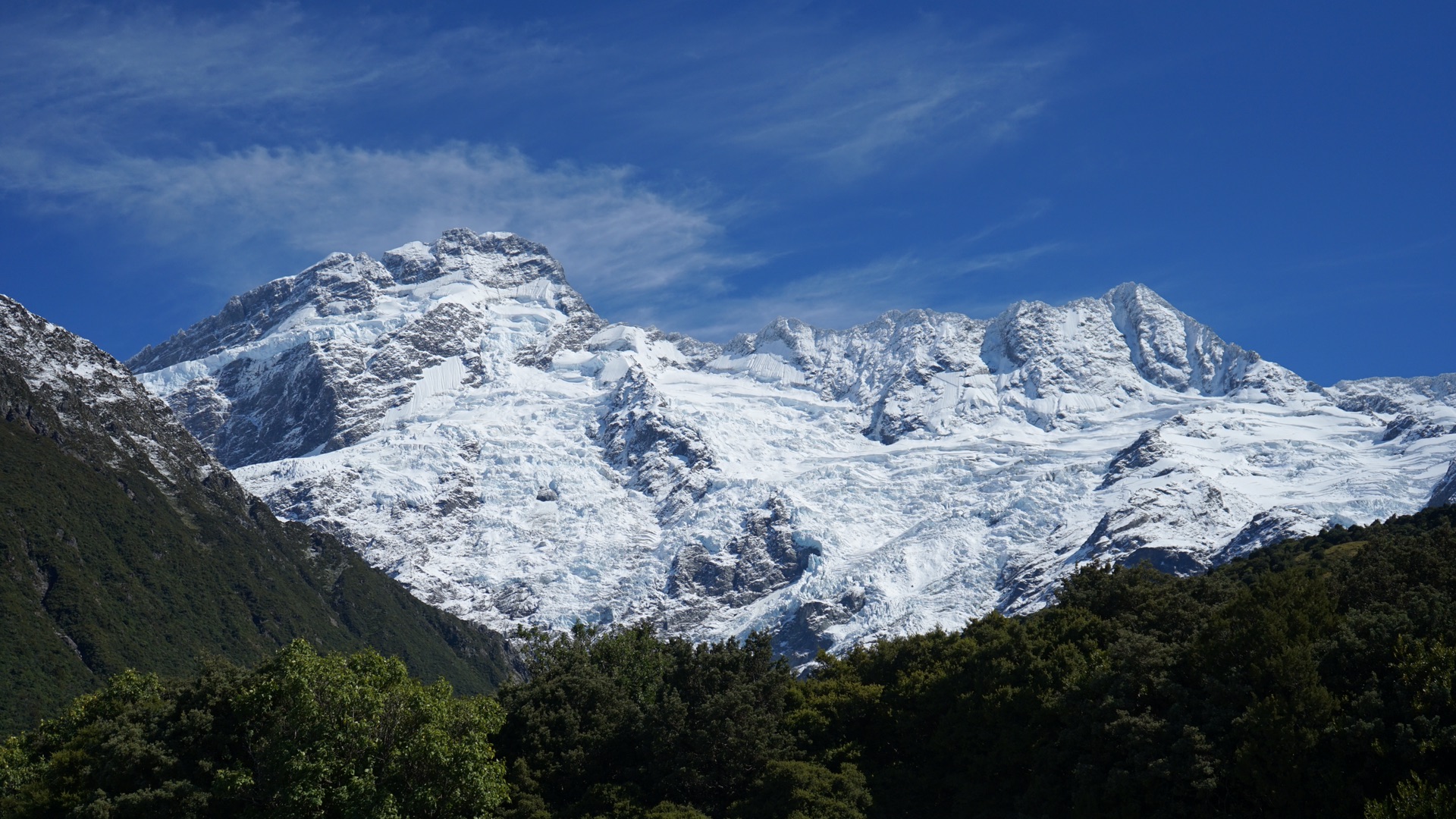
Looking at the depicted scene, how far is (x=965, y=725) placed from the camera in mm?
67750

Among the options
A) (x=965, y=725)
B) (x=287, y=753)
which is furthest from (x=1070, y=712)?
(x=287, y=753)

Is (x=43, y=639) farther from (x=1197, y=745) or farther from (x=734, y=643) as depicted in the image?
(x=1197, y=745)

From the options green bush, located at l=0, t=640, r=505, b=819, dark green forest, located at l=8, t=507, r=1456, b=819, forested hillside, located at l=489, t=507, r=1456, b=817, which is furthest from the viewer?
green bush, located at l=0, t=640, r=505, b=819

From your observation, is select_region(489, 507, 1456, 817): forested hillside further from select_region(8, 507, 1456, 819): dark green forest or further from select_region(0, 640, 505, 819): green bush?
select_region(0, 640, 505, 819): green bush

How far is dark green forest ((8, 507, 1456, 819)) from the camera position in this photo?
50.7 metres

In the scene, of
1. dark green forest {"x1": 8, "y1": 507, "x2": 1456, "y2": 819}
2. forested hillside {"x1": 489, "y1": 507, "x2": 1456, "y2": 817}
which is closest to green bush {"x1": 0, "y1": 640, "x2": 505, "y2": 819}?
dark green forest {"x1": 8, "y1": 507, "x2": 1456, "y2": 819}

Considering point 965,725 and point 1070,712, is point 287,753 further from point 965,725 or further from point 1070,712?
point 1070,712

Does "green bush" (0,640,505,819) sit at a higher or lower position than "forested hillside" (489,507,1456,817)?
higher

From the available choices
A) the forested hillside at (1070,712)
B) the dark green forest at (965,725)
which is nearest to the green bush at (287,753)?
the dark green forest at (965,725)

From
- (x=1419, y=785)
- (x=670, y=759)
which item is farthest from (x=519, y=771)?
(x=1419, y=785)

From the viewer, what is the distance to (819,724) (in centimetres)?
7431

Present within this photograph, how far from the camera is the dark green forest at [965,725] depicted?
166 ft

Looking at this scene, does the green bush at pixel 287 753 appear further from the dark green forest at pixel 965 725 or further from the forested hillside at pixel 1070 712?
the forested hillside at pixel 1070 712

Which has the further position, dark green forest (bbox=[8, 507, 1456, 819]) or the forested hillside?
dark green forest (bbox=[8, 507, 1456, 819])
